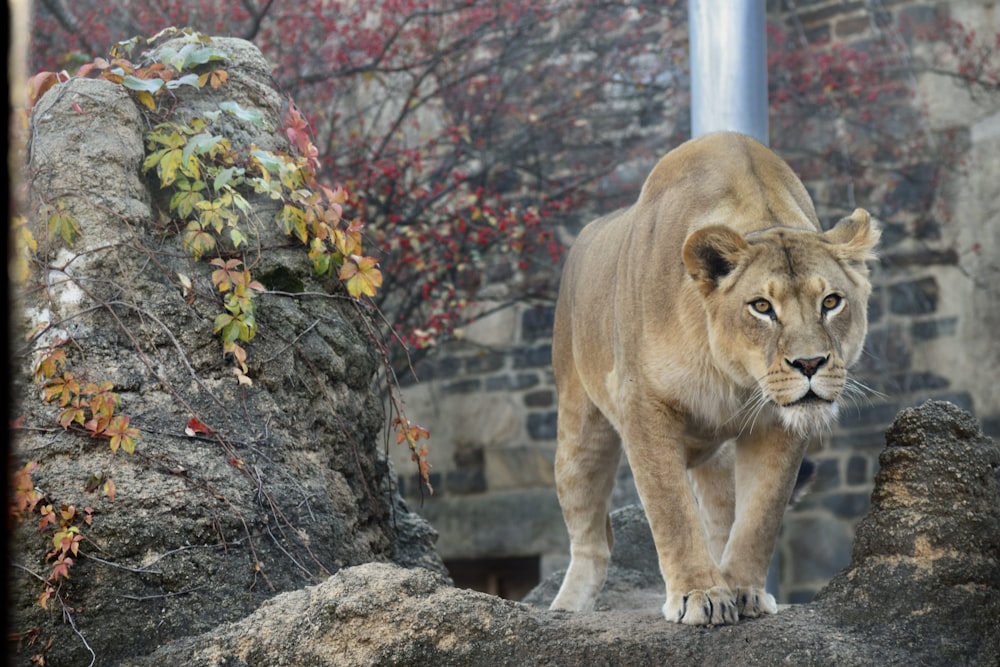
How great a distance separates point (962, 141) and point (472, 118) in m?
4.09

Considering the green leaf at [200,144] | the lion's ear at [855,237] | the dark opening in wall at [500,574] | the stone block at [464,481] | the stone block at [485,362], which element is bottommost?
the dark opening in wall at [500,574]

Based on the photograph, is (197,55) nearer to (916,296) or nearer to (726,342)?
(726,342)

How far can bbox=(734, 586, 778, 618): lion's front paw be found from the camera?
358 centimetres

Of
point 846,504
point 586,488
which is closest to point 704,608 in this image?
point 586,488

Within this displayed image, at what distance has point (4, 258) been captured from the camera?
2.74 feet

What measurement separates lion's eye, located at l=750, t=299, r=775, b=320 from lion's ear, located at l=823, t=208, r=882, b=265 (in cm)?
32

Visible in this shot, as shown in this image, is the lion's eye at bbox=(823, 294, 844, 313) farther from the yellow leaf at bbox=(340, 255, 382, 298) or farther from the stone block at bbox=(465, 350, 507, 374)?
the stone block at bbox=(465, 350, 507, 374)

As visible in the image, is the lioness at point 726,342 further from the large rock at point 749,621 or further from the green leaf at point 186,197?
the green leaf at point 186,197

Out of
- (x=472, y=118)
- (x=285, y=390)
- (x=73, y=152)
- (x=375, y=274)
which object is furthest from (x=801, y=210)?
(x=472, y=118)

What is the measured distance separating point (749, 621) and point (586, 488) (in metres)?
1.67

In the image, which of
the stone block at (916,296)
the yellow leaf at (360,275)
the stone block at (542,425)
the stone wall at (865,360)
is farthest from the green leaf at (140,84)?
the stone block at (916,296)

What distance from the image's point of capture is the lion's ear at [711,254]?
3.71 m

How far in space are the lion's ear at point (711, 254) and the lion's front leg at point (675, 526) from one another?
467 mm

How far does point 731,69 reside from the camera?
5.50 meters
